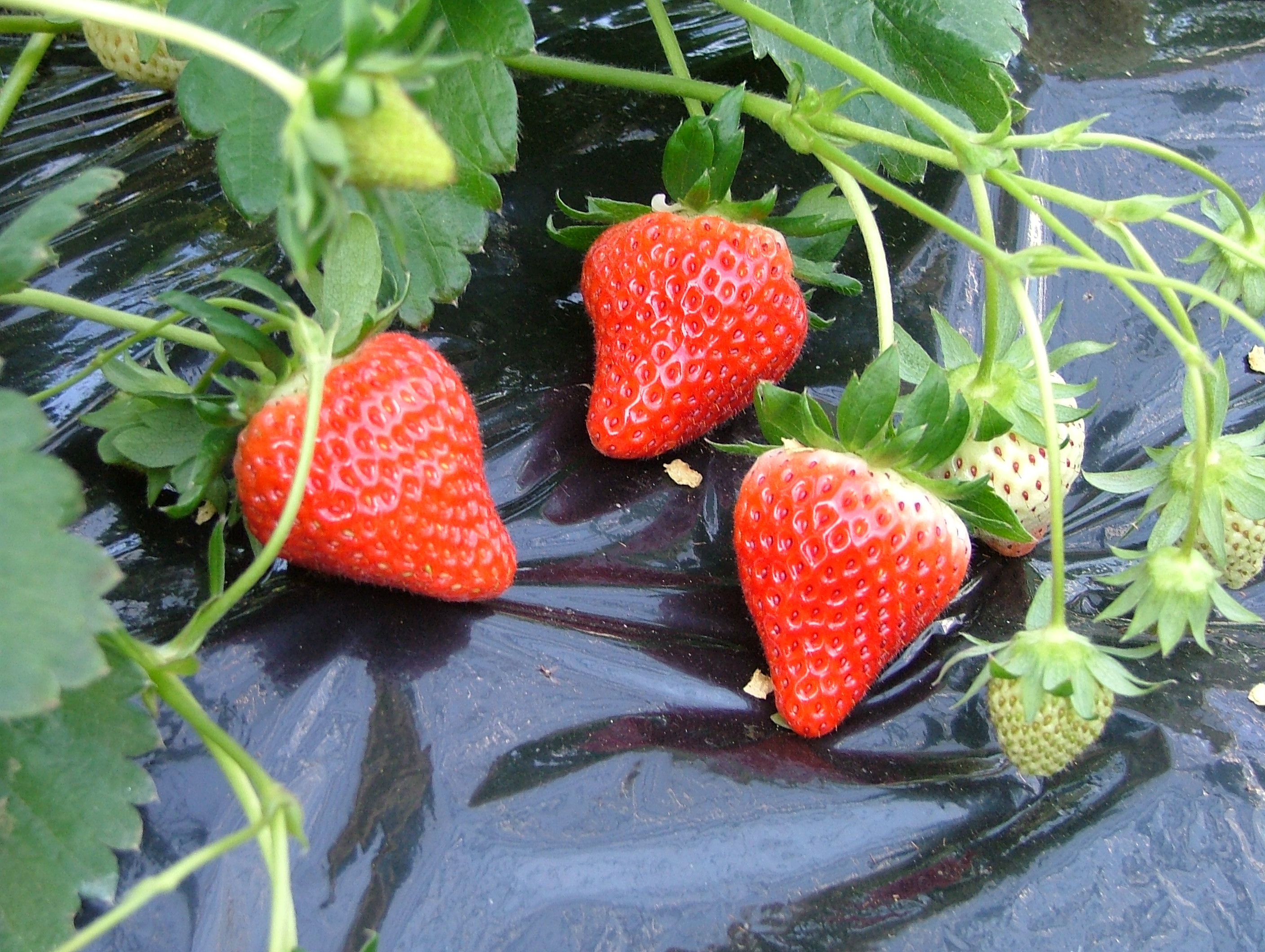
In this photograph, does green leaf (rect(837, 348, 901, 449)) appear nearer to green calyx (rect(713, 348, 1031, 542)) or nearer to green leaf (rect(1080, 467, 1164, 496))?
green calyx (rect(713, 348, 1031, 542))

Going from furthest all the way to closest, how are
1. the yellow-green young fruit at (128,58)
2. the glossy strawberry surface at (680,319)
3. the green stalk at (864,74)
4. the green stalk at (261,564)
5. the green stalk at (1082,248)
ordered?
the yellow-green young fruit at (128,58) < the glossy strawberry surface at (680,319) < the green stalk at (864,74) < the green stalk at (1082,248) < the green stalk at (261,564)

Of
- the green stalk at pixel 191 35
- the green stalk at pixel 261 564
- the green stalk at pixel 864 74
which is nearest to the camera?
the green stalk at pixel 191 35


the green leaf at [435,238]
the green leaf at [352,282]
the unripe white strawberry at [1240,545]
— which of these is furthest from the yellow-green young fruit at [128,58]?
the unripe white strawberry at [1240,545]

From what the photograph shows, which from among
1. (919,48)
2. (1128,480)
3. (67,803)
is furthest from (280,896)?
(919,48)

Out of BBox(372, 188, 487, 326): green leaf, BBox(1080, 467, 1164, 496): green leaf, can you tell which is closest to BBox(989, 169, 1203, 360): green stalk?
BBox(1080, 467, 1164, 496): green leaf

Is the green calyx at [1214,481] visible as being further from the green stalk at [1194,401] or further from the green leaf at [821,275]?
the green leaf at [821,275]

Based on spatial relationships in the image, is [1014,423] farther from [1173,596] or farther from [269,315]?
[269,315]
